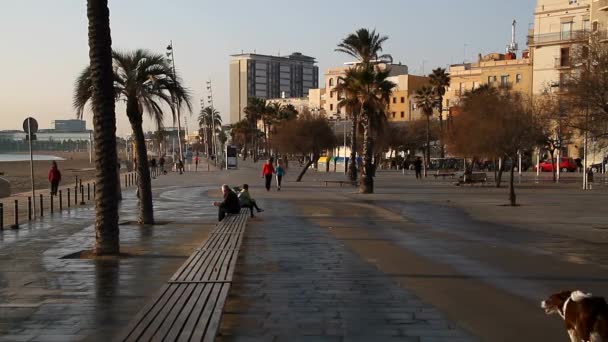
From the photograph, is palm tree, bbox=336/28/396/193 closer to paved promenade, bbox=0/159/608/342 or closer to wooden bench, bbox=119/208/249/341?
paved promenade, bbox=0/159/608/342

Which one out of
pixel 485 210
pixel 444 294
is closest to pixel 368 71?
pixel 485 210

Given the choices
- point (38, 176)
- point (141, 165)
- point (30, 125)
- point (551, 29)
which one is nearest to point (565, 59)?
point (141, 165)

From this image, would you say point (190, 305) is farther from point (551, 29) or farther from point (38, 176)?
point (551, 29)

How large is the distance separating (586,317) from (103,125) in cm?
940

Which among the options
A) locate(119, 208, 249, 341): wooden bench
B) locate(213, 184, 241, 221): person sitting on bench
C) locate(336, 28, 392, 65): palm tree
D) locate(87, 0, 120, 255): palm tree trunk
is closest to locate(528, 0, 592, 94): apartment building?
locate(336, 28, 392, 65): palm tree

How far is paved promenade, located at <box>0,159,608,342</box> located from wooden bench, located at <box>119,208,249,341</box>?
292mm

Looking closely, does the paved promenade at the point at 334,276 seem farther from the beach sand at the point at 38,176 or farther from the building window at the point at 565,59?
the beach sand at the point at 38,176

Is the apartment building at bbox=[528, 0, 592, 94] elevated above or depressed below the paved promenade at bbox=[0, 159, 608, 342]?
above

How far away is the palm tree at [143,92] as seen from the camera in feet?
59.3

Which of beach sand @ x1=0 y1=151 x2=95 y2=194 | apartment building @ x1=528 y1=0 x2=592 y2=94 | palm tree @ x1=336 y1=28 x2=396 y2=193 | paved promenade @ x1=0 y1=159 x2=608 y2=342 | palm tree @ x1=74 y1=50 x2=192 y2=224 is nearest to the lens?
paved promenade @ x1=0 y1=159 x2=608 y2=342

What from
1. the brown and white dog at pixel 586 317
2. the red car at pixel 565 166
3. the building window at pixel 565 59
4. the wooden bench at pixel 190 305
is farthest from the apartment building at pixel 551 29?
the brown and white dog at pixel 586 317

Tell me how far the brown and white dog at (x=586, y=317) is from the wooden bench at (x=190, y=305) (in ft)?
9.46

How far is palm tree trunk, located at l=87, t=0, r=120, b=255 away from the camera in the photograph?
12297mm

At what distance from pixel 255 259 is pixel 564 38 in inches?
2739
